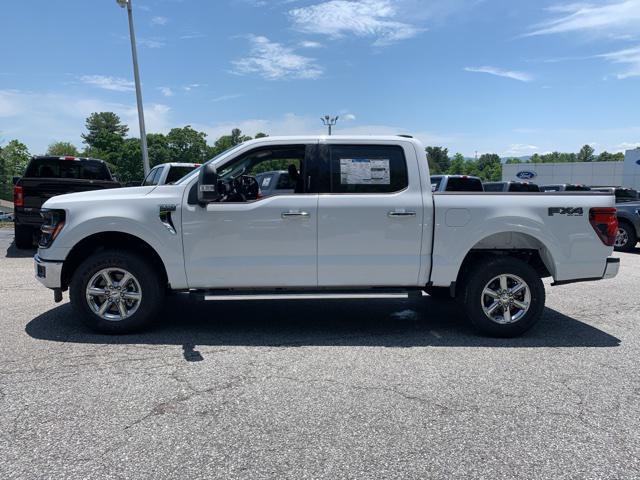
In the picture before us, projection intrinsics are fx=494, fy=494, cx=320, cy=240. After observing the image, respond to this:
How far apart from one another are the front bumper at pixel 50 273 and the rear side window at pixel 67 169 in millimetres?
6741

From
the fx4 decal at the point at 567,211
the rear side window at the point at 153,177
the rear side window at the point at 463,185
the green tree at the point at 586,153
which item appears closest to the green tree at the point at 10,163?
the rear side window at the point at 153,177

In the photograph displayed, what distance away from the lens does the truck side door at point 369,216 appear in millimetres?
5039

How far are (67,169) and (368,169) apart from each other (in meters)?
9.10

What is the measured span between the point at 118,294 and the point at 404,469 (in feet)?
11.4

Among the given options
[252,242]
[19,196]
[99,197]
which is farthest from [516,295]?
[19,196]

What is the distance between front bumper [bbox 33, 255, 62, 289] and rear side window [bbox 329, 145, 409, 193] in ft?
9.55

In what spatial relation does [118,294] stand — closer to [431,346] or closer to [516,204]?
[431,346]

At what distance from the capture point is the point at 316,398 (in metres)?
3.72

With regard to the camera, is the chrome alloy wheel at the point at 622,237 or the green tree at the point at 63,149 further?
the green tree at the point at 63,149

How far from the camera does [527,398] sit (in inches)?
148

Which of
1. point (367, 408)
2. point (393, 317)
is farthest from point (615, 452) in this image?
point (393, 317)

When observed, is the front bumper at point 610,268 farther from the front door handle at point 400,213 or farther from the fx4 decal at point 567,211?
the front door handle at point 400,213

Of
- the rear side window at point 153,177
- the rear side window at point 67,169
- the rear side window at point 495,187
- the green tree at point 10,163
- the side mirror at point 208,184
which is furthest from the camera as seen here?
the green tree at point 10,163

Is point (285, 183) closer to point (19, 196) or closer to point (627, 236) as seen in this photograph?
point (19, 196)
